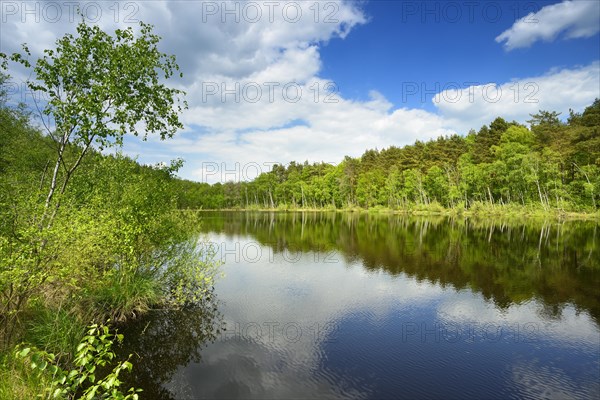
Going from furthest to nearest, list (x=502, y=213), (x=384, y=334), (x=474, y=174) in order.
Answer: (x=474, y=174), (x=502, y=213), (x=384, y=334)

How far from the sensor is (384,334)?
15.0 meters

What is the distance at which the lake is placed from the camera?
11031 mm

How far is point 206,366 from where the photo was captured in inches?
486

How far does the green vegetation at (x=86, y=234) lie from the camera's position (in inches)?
334

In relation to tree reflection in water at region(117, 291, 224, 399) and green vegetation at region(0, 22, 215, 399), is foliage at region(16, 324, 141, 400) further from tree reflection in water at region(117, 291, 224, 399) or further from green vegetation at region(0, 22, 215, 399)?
tree reflection in water at region(117, 291, 224, 399)

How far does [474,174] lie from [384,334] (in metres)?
78.8

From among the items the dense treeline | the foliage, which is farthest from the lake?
the dense treeline

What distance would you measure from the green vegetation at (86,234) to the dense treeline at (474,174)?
4722 mm

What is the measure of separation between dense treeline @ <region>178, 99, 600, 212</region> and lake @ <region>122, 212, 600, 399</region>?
974cm

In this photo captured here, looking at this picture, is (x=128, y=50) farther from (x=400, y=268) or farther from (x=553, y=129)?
(x=553, y=129)
